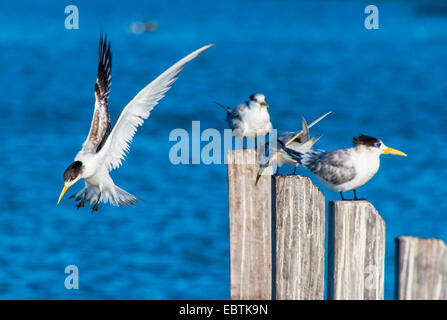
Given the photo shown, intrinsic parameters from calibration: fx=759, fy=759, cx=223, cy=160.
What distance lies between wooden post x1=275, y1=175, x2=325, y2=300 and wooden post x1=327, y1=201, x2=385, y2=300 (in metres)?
0.21

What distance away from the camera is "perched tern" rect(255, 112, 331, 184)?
5373 millimetres

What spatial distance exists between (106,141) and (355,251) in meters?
3.24

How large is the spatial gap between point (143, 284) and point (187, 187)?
5580 mm

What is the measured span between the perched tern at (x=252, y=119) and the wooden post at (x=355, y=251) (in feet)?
5.83

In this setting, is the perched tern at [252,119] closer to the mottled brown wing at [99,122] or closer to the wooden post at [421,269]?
the mottled brown wing at [99,122]

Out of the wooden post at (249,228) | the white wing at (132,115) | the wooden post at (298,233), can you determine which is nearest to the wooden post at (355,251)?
the wooden post at (298,233)

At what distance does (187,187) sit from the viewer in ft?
62.1

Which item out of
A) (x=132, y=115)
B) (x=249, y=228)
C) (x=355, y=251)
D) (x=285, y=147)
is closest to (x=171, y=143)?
(x=132, y=115)

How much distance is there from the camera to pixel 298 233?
5.28 metres

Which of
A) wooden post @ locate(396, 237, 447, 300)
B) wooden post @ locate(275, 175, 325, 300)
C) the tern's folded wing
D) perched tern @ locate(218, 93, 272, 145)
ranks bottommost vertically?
wooden post @ locate(396, 237, 447, 300)

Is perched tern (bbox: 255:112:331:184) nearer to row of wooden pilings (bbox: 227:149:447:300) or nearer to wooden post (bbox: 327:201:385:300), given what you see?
row of wooden pilings (bbox: 227:149:447:300)

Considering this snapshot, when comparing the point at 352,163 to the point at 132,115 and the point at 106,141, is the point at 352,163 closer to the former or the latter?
the point at 132,115

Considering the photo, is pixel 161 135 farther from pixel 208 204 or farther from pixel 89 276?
pixel 89 276

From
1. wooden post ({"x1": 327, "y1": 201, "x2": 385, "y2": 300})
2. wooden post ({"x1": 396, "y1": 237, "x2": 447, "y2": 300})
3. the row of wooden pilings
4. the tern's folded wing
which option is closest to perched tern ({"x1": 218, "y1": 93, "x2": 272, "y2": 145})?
the tern's folded wing
